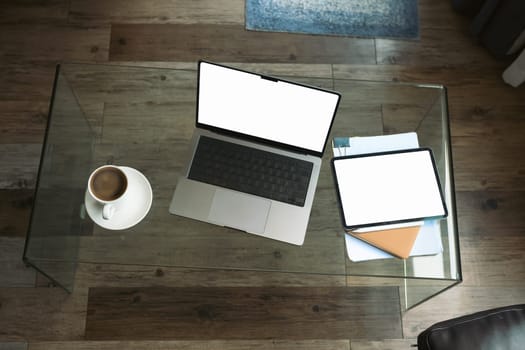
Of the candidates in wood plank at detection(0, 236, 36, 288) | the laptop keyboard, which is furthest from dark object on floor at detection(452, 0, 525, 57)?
wood plank at detection(0, 236, 36, 288)

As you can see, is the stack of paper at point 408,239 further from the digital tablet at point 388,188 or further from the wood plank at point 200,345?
the wood plank at point 200,345

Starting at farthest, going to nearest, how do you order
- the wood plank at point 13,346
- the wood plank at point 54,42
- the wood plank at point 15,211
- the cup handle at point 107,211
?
the wood plank at point 54,42 → the wood plank at point 15,211 → the wood plank at point 13,346 → the cup handle at point 107,211

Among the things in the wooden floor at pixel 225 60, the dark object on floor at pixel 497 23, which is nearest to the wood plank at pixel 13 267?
the wooden floor at pixel 225 60

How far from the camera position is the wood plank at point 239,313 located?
1570 mm

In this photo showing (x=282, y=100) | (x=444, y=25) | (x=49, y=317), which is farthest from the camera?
(x=444, y=25)

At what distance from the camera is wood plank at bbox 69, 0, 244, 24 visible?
1.93 m

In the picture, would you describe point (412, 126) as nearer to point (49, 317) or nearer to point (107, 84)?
point (107, 84)

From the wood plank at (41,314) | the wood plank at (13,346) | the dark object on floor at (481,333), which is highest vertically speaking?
the dark object on floor at (481,333)

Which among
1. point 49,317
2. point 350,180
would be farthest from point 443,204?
point 49,317

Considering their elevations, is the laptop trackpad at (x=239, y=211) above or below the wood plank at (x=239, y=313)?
above

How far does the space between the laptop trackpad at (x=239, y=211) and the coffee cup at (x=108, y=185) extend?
24 cm

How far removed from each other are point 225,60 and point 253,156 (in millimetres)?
754

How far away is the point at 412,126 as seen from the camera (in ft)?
4.47

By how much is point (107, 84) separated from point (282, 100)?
1.72 feet
